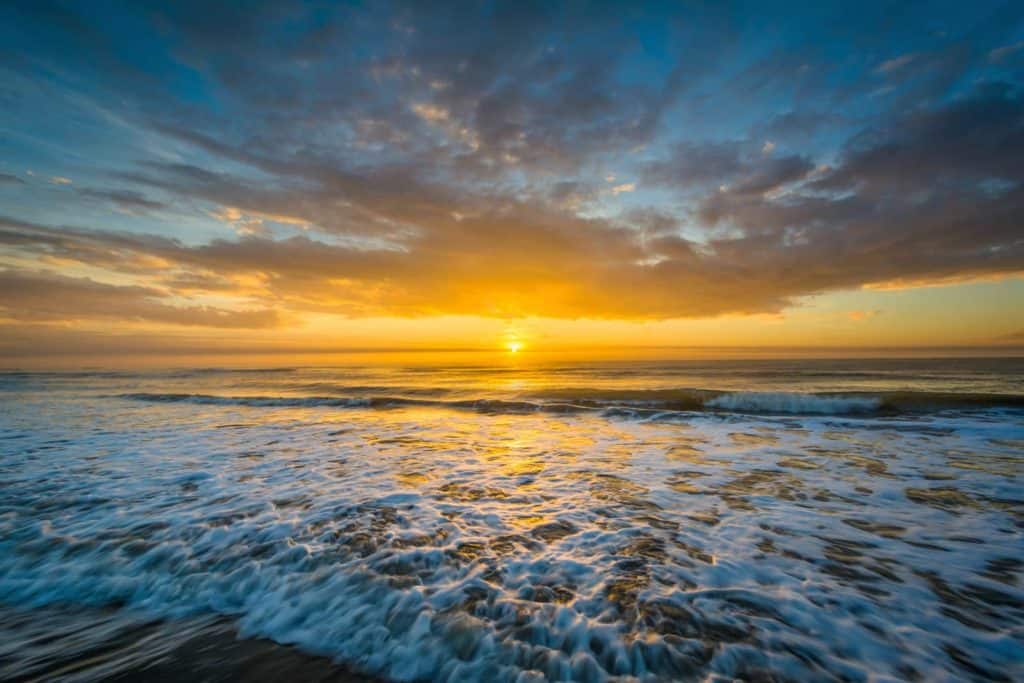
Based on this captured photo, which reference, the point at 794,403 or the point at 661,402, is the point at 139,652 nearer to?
the point at 661,402

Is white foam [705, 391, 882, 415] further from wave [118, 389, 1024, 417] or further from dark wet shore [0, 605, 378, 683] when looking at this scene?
dark wet shore [0, 605, 378, 683]

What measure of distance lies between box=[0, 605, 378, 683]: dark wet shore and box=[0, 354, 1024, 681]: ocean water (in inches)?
1.2

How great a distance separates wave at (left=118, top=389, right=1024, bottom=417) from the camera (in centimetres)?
1766

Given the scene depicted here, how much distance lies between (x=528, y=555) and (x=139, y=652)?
375 centimetres

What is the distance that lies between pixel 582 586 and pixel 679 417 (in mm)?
13569

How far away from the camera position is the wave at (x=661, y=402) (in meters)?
17.7

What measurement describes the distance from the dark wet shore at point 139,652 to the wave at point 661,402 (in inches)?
601

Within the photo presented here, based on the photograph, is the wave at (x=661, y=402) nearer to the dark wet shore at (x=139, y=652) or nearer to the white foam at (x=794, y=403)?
the white foam at (x=794, y=403)

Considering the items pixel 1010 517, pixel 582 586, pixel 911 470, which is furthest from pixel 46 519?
pixel 911 470

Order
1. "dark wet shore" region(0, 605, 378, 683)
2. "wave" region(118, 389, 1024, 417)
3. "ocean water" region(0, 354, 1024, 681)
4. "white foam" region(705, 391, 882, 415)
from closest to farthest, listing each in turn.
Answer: "dark wet shore" region(0, 605, 378, 683), "ocean water" region(0, 354, 1024, 681), "wave" region(118, 389, 1024, 417), "white foam" region(705, 391, 882, 415)

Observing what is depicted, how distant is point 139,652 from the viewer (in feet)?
12.0

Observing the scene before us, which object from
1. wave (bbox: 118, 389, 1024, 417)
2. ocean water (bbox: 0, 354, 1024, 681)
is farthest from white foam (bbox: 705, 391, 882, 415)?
ocean water (bbox: 0, 354, 1024, 681)

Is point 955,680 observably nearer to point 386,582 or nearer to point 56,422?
point 386,582

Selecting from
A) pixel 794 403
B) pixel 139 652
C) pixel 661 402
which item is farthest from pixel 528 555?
pixel 794 403
